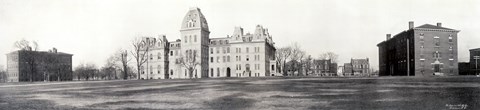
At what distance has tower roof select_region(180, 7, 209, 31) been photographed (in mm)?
75188

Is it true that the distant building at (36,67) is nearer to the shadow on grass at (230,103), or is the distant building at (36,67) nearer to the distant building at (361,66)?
the shadow on grass at (230,103)

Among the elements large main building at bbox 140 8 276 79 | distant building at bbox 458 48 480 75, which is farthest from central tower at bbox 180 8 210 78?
distant building at bbox 458 48 480 75

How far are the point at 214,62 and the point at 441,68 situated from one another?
4336 cm

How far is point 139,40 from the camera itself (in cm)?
6369

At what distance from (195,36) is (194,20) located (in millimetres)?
3232

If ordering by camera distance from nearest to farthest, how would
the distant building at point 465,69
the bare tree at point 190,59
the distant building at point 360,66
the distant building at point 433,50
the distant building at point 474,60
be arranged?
the distant building at point 433,50 < the distant building at point 474,60 < the distant building at point 465,69 < the bare tree at point 190,59 < the distant building at point 360,66

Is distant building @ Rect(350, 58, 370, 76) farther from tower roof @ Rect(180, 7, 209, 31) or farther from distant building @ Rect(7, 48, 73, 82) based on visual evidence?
distant building @ Rect(7, 48, 73, 82)

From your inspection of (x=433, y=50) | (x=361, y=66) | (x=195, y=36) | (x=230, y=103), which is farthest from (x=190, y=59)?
(x=361, y=66)

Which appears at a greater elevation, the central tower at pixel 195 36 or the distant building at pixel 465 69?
the central tower at pixel 195 36

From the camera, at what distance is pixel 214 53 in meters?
81.2

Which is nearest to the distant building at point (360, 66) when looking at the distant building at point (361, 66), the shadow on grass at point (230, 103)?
the distant building at point (361, 66)

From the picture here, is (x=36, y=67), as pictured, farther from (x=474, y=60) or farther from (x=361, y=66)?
(x=361, y=66)

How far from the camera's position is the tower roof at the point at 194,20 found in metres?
75.2

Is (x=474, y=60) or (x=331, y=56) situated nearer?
(x=474, y=60)
